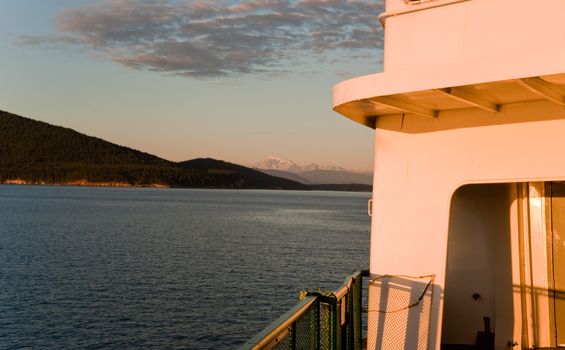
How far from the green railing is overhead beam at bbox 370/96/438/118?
5.47 feet

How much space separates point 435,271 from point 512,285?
3.99 feet

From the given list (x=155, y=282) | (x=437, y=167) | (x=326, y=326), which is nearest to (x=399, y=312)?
(x=326, y=326)

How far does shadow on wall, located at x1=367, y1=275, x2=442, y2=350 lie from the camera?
5973 mm

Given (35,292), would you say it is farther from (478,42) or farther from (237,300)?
(478,42)

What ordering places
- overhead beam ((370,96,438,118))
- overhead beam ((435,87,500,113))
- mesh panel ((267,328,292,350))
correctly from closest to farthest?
mesh panel ((267,328,292,350)), overhead beam ((435,87,500,113)), overhead beam ((370,96,438,118))

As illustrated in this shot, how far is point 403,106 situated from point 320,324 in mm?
2046

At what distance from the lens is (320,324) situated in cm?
512

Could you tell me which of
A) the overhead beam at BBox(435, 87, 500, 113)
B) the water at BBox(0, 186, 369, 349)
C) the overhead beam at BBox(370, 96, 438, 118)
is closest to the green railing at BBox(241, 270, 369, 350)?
the overhead beam at BBox(370, 96, 438, 118)

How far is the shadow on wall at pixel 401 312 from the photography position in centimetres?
597

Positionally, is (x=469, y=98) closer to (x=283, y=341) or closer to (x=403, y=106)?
(x=403, y=106)

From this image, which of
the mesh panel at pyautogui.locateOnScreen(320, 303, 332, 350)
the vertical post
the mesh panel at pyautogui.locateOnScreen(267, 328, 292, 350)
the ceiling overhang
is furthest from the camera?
the vertical post

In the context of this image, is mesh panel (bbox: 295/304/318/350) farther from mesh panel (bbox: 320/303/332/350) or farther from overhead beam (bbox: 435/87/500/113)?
overhead beam (bbox: 435/87/500/113)

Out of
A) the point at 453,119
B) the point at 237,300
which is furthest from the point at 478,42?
the point at 237,300

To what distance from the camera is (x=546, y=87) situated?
190 inches
